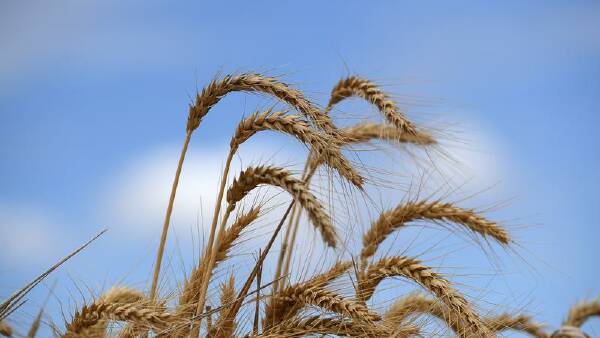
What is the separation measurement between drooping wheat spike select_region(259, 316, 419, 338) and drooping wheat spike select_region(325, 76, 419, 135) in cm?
110

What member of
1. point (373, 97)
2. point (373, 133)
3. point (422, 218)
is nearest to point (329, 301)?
point (422, 218)

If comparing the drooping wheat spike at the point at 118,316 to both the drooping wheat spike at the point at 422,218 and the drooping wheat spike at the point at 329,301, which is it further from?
the drooping wheat spike at the point at 422,218

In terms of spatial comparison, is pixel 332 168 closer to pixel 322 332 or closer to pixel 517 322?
pixel 322 332

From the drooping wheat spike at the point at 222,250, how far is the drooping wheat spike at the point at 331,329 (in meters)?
0.46

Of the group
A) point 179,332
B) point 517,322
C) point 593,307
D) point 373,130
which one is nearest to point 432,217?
point 517,322

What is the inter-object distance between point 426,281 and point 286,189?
65cm

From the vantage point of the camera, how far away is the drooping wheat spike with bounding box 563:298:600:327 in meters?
5.63

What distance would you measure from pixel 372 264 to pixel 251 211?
1.83 ft

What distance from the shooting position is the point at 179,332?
2387 millimetres

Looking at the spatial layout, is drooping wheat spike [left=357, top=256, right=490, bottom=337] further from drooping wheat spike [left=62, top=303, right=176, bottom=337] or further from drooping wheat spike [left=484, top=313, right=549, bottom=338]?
drooping wheat spike [left=62, top=303, right=176, bottom=337]

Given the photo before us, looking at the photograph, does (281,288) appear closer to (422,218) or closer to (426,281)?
(426,281)

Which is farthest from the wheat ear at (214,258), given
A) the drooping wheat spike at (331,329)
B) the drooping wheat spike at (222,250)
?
the drooping wheat spike at (331,329)

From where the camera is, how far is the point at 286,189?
2.81 metres

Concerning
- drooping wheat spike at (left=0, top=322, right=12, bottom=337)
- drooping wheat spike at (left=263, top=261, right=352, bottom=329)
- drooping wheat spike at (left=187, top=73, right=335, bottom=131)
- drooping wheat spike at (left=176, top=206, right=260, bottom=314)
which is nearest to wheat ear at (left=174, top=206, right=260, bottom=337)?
drooping wheat spike at (left=176, top=206, right=260, bottom=314)
